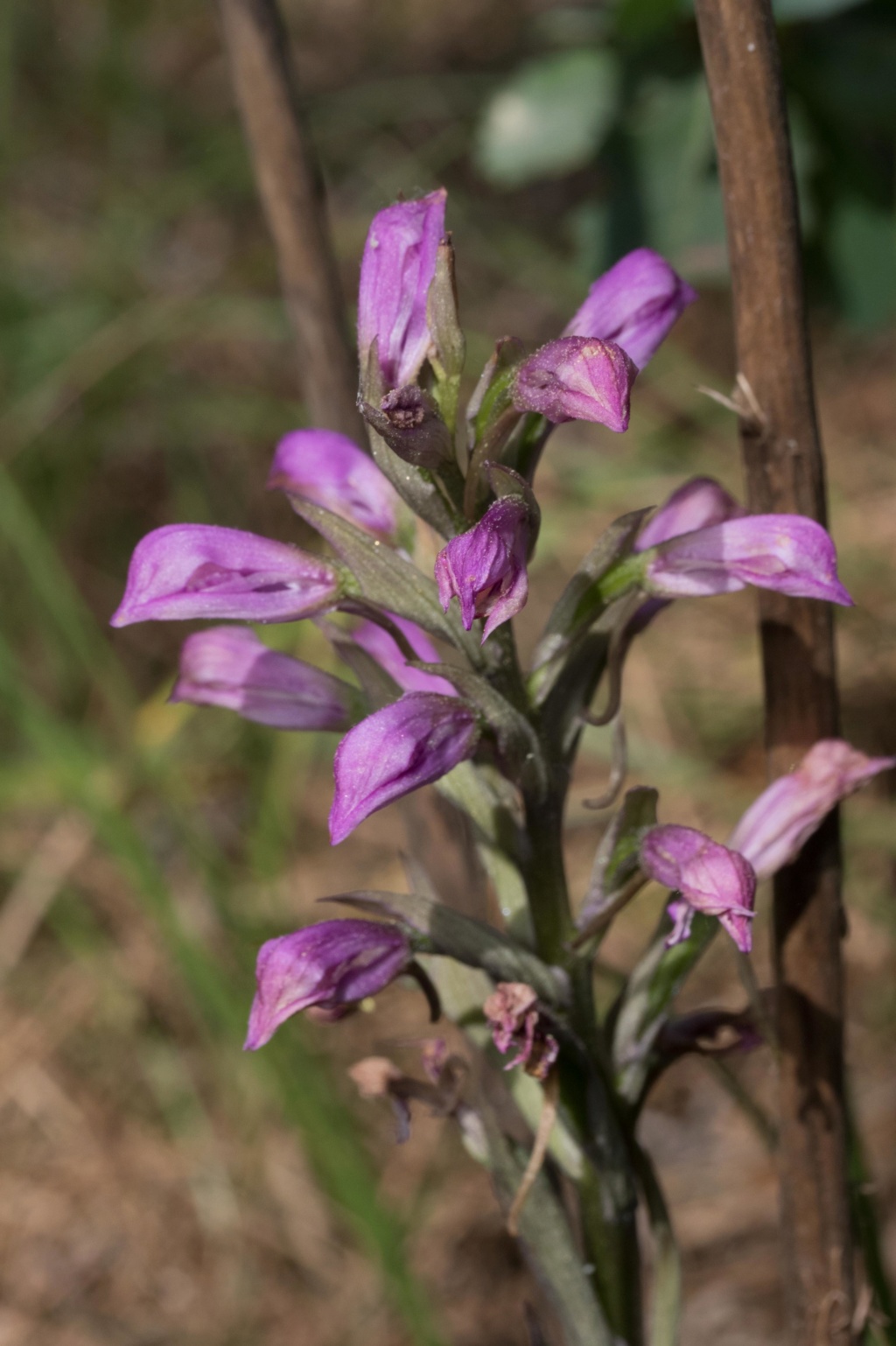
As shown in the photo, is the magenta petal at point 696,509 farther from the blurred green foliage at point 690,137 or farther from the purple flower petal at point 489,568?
the blurred green foliage at point 690,137

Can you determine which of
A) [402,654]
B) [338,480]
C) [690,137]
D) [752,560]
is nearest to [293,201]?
[338,480]

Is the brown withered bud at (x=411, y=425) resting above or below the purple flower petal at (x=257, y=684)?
above

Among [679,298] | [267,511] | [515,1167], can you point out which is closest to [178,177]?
[267,511]

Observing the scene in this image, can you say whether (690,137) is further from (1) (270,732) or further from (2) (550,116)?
(1) (270,732)

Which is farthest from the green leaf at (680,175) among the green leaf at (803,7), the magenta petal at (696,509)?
the magenta petal at (696,509)

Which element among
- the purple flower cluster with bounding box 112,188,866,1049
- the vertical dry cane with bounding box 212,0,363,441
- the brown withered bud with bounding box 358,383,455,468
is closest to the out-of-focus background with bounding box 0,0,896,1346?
the vertical dry cane with bounding box 212,0,363,441

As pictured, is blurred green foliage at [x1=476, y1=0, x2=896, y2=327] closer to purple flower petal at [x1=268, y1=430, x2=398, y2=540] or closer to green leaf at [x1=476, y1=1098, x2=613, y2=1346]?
purple flower petal at [x1=268, y1=430, x2=398, y2=540]

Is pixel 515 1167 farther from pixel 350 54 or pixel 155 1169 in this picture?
pixel 350 54
